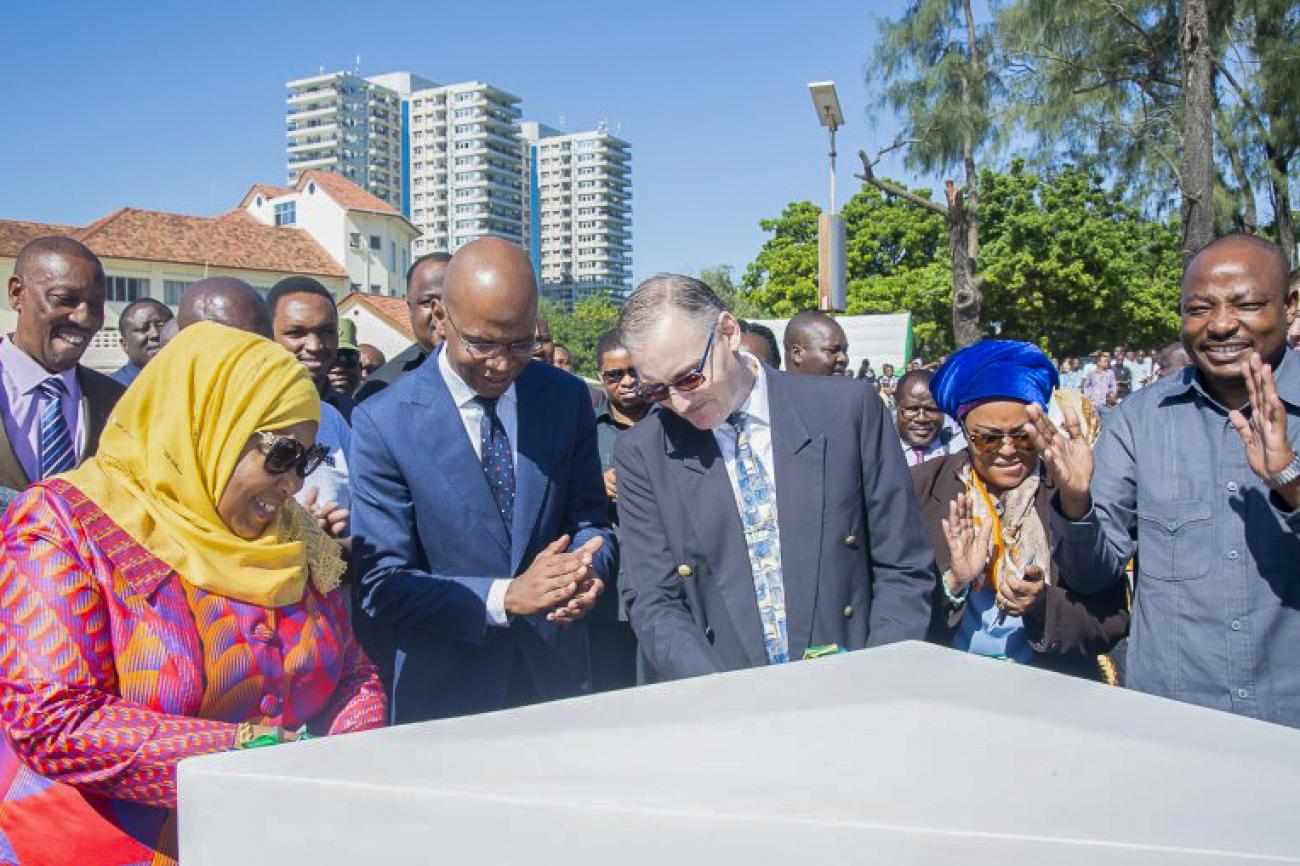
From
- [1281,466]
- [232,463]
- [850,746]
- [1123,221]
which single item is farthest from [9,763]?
[1123,221]

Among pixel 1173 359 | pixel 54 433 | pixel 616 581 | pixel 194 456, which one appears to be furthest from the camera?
pixel 1173 359

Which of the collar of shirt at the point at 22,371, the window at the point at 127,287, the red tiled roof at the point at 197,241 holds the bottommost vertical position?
the collar of shirt at the point at 22,371

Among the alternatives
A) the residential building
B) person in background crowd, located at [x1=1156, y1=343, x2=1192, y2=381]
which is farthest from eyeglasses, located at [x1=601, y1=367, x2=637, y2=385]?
the residential building

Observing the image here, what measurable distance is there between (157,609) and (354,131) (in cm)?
16442

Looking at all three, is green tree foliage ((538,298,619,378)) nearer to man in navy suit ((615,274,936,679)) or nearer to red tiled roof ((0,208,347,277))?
red tiled roof ((0,208,347,277))

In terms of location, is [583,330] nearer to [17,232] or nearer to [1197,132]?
[17,232]

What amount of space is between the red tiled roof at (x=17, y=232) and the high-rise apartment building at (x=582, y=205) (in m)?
123

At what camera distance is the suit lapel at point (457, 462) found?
Result: 3029 mm

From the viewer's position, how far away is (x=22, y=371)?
149 inches

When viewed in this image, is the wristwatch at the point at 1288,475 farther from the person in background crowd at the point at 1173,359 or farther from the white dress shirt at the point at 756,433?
the person in background crowd at the point at 1173,359

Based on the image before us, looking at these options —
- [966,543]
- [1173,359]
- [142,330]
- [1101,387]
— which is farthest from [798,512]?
[1101,387]

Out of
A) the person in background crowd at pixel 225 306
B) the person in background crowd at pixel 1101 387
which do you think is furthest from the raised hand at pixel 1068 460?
the person in background crowd at pixel 1101 387

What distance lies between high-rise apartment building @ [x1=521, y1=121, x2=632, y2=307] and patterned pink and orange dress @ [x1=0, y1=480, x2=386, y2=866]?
166515 mm

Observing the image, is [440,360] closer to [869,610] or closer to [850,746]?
[869,610]
